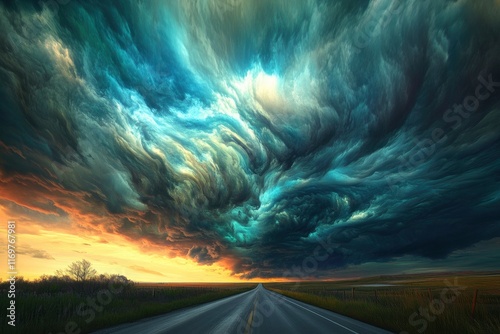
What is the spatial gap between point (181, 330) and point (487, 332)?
36.1 ft

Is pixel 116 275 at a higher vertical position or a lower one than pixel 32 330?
higher

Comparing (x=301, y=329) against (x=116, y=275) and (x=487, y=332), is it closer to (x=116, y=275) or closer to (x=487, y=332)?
(x=487, y=332)

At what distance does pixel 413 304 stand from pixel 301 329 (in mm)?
8553

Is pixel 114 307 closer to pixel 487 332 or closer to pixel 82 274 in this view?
pixel 487 332

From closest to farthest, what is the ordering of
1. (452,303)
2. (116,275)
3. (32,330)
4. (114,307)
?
(32,330) < (452,303) < (114,307) < (116,275)

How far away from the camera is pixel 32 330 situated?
10.1 m

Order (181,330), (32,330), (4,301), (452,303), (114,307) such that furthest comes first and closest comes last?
(114,307) < (452,303) < (4,301) < (181,330) < (32,330)

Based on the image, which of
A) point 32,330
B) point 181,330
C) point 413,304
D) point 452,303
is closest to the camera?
point 32,330

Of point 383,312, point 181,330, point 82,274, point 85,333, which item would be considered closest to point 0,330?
point 85,333

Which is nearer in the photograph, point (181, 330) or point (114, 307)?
point (181, 330)

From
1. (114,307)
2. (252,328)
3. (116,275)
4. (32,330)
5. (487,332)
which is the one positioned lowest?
(487,332)

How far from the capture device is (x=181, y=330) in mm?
11055

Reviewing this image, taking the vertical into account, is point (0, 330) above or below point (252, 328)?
above

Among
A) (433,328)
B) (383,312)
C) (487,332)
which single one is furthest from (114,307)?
(487,332)
